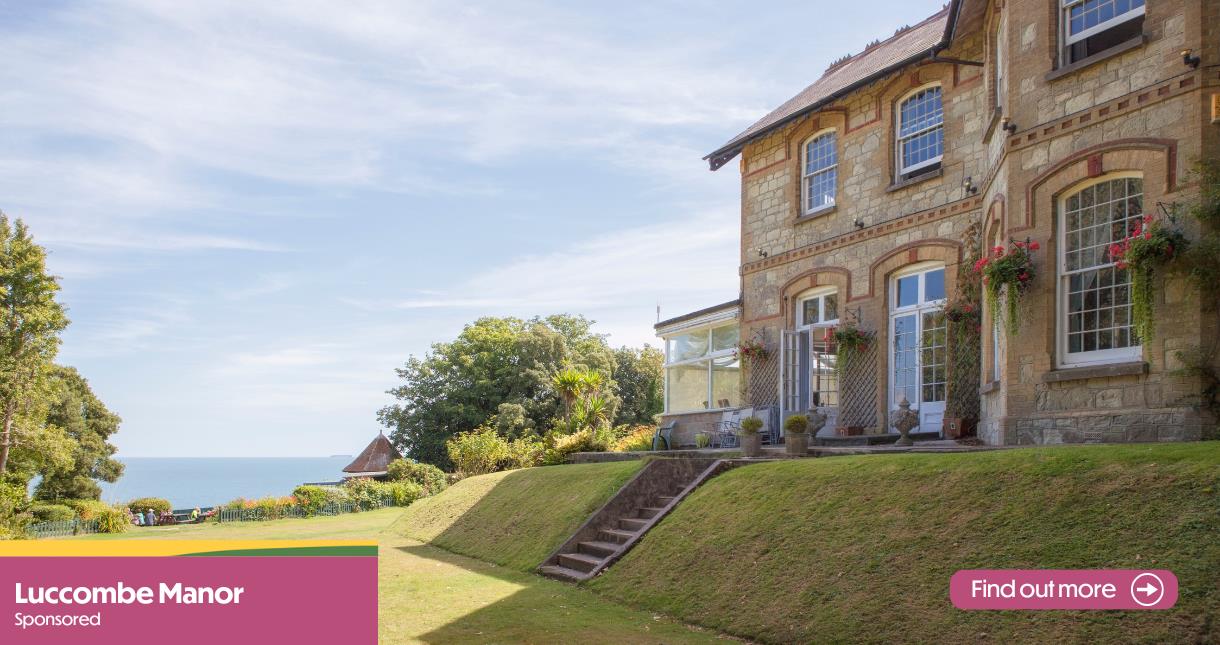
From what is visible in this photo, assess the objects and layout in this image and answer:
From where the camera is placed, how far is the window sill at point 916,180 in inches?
644

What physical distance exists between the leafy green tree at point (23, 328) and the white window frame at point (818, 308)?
21.5 m

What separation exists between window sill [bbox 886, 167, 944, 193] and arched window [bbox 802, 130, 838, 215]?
1.76m

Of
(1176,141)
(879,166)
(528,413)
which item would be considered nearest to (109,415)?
(528,413)

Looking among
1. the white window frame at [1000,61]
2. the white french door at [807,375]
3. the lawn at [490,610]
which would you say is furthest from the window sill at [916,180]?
the lawn at [490,610]

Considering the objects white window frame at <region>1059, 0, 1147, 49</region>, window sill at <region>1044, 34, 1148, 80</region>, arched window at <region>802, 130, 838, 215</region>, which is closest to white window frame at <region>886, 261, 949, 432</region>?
arched window at <region>802, 130, 838, 215</region>

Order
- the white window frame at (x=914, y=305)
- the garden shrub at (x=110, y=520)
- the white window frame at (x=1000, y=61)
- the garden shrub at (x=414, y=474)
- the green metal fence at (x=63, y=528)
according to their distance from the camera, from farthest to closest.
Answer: the garden shrub at (x=414, y=474) → the garden shrub at (x=110, y=520) → the green metal fence at (x=63, y=528) → the white window frame at (x=914, y=305) → the white window frame at (x=1000, y=61)

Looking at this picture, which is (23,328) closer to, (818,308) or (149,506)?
Result: (149,506)

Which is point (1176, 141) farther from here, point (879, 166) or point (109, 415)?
point (109, 415)

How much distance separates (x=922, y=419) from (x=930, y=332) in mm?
1535

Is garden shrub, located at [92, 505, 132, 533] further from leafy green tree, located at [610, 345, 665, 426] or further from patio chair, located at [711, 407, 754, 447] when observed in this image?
leafy green tree, located at [610, 345, 665, 426]

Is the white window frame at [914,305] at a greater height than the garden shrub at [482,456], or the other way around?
the white window frame at [914,305]

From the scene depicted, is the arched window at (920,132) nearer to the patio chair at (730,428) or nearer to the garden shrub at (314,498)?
the patio chair at (730,428)

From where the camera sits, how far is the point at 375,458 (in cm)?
3831

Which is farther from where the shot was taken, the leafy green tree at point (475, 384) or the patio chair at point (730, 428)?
the leafy green tree at point (475, 384)
